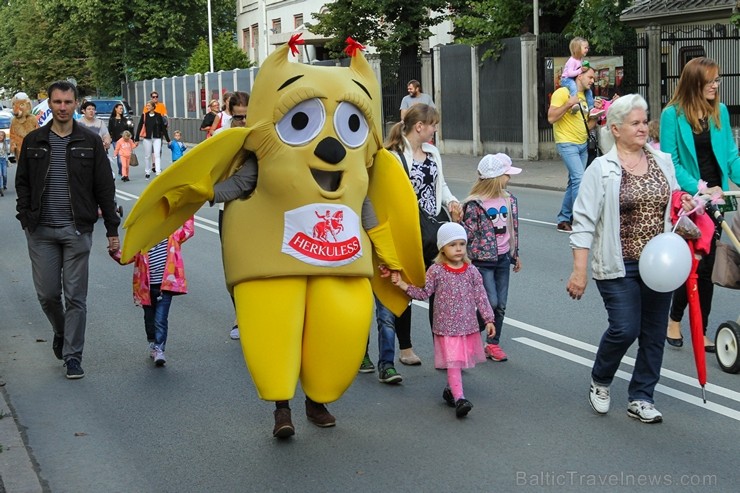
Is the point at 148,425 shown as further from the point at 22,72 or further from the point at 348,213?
the point at 22,72

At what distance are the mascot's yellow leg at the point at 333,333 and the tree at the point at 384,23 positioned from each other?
91.0ft

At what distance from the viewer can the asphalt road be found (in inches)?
223

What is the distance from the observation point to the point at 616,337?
20.5 ft

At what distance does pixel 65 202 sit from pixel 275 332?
2.44 metres

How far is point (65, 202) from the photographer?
7.77 metres

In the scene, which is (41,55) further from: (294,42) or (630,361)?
(294,42)

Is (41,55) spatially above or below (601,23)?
above

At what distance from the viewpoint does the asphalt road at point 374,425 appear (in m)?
5.66

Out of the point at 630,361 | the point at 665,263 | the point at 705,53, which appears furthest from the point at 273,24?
the point at 665,263

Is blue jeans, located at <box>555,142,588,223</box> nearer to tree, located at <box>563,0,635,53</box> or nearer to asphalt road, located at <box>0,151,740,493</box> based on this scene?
asphalt road, located at <box>0,151,740,493</box>

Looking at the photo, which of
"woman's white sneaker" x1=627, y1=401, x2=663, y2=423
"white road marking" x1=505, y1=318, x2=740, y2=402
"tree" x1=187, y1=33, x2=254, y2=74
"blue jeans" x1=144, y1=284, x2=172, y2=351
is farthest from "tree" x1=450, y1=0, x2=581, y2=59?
"tree" x1=187, y1=33, x2=254, y2=74

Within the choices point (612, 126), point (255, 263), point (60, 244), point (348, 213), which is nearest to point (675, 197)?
point (612, 126)

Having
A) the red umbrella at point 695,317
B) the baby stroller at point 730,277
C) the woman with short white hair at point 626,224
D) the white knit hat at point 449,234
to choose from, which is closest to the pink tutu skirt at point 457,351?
the white knit hat at point 449,234

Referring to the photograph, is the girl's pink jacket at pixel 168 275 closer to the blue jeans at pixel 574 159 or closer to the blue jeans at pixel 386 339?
the blue jeans at pixel 386 339
